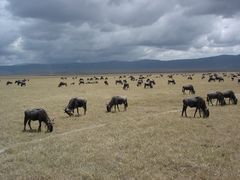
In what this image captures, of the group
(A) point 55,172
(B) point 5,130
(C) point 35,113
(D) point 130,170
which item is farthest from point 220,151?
(B) point 5,130

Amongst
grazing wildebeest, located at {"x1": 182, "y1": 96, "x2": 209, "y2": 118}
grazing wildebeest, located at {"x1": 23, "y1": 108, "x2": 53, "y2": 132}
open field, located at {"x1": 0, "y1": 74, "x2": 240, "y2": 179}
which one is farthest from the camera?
grazing wildebeest, located at {"x1": 182, "y1": 96, "x2": 209, "y2": 118}

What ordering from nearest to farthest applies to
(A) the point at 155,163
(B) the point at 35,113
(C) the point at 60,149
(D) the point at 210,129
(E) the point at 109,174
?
(E) the point at 109,174
(A) the point at 155,163
(C) the point at 60,149
(D) the point at 210,129
(B) the point at 35,113

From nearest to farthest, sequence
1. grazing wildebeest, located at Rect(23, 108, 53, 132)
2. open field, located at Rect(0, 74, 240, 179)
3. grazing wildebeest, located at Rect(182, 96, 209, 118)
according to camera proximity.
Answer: open field, located at Rect(0, 74, 240, 179), grazing wildebeest, located at Rect(23, 108, 53, 132), grazing wildebeest, located at Rect(182, 96, 209, 118)

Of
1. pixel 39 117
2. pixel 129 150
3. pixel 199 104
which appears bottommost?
pixel 129 150

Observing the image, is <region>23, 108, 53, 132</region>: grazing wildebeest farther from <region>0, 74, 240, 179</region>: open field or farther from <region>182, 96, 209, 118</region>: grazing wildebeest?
<region>182, 96, 209, 118</region>: grazing wildebeest

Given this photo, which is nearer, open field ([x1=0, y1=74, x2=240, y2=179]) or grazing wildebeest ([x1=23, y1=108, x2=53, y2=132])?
open field ([x1=0, y1=74, x2=240, y2=179])

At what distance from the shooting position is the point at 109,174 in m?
15.9

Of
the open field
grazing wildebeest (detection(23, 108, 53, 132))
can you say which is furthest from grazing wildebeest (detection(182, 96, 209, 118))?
grazing wildebeest (detection(23, 108, 53, 132))

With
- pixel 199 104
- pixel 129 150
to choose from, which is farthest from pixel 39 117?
pixel 199 104

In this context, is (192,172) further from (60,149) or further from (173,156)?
(60,149)

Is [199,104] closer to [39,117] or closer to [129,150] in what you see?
[39,117]

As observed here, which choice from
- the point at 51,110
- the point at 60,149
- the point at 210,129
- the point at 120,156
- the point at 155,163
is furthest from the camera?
the point at 51,110

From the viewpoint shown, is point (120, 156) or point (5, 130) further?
point (5, 130)

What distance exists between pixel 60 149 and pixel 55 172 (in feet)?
12.3
